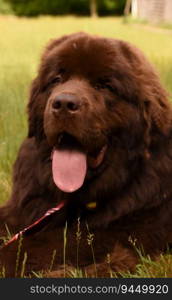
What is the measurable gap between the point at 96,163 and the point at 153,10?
24944 millimetres

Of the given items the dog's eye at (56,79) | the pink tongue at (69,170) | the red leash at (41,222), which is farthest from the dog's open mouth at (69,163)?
the dog's eye at (56,79)

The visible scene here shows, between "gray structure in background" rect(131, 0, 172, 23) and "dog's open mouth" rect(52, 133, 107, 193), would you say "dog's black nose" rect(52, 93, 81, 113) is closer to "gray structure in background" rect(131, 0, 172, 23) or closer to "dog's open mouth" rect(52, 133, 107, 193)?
"dog's open mouth" rect(52, 133, 107, 193)

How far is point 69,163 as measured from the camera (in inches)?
132

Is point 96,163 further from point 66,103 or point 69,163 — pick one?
point 66,103

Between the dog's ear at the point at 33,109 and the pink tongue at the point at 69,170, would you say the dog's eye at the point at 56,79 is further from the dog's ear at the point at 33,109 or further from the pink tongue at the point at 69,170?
the pink tongue at the point at 69,170

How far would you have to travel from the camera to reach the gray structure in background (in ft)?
87.9

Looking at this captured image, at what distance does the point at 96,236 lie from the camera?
134 inches

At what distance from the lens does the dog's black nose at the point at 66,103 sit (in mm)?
3131

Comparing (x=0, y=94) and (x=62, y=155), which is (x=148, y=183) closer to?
(x=62, y=155)

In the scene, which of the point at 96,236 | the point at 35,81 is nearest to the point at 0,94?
the point at 35,81

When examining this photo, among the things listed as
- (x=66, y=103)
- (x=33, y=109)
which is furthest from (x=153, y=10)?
(x=66, y=103)

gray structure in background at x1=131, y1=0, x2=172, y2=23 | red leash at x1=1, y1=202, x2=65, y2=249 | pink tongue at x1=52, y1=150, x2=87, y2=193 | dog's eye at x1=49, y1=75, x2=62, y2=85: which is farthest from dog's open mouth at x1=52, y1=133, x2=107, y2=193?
gray structure in background at x1=131, y1=0, x2=172, y2=23

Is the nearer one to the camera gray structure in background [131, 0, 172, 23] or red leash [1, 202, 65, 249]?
red leash [1, 202, 65, 249]

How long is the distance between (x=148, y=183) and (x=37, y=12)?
39732mm
